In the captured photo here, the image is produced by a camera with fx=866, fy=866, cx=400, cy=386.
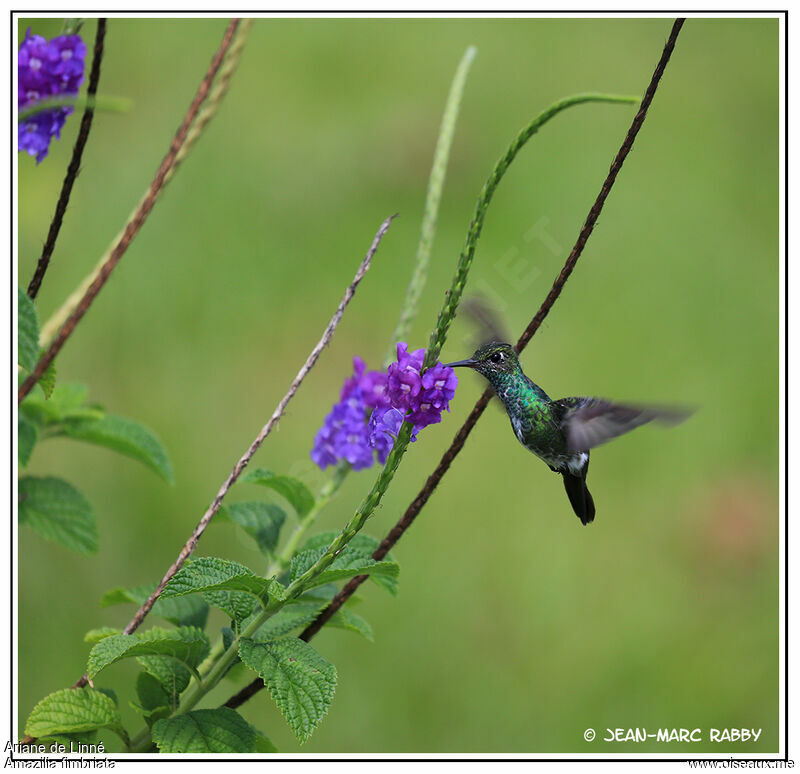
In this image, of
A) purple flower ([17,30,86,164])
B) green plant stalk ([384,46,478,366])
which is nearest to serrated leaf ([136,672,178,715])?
green plant stalk ([384,46,478,366])

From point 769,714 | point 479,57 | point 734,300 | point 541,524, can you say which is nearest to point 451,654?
point 541,524

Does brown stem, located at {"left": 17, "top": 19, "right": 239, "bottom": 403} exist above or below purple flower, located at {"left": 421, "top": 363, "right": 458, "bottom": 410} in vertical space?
above

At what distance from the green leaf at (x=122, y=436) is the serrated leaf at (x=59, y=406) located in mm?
18

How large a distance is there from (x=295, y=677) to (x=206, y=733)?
0.13 metres

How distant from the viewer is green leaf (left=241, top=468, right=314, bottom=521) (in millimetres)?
1353

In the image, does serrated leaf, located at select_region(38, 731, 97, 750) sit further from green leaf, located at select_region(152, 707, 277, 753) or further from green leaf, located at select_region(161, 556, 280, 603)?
green leaf, located at select_region(161, 556, 280, 603)

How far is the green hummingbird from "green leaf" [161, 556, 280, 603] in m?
0.35

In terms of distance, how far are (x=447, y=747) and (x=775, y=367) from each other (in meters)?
2.51

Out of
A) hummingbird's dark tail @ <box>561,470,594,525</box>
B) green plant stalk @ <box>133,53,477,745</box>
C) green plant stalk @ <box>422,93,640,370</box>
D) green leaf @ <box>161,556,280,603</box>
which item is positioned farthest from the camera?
hummingbird's dark tail @ <box>561,470,594,525</box>

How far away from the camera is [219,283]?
4.18m

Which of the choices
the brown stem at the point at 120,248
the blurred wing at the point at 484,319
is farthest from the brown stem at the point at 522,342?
the brown stem at the point at 120,248

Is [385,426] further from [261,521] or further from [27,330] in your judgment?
[27,330]

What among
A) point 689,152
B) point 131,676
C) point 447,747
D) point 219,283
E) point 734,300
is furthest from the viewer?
point 689,152

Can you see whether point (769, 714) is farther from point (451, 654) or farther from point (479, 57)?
point (479, 57)
